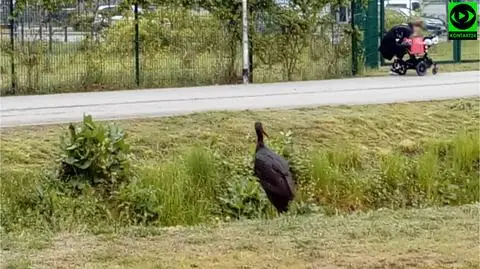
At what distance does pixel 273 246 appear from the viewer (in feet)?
22.6

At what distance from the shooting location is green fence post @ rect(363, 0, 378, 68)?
70.4 feet

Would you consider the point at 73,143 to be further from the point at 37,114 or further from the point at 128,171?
the point at 37,114

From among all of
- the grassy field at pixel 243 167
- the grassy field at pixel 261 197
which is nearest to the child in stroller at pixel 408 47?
the grassy field at pixel 261 197

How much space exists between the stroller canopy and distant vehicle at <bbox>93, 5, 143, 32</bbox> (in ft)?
18.1

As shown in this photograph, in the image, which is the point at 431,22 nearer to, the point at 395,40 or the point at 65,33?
the point at 395,40

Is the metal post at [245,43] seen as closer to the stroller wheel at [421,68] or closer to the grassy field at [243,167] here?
the stroller wheel at [421,68]

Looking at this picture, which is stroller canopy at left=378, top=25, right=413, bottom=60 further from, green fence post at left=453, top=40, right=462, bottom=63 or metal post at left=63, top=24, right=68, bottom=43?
metal post at left=63, top=24, right=68, bottom=43

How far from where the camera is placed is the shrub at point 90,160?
34.0ft

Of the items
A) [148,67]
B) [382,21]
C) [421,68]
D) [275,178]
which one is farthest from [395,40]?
[275,178]

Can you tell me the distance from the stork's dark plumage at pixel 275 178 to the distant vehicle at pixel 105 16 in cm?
999

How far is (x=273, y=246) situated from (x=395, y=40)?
14.3 m

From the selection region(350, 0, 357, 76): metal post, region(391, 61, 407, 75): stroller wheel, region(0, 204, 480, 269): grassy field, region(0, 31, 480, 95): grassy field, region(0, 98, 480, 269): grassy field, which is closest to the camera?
region(0, 204, 480, 269): grassy field

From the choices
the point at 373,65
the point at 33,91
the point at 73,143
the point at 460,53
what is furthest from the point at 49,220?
the point at 460,53

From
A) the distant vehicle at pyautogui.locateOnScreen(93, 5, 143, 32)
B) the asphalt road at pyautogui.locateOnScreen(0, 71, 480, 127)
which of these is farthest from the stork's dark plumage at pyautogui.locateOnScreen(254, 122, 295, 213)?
the distant vehicle at pyautogui.locateOnScreen(93, 5, 143, 32)
